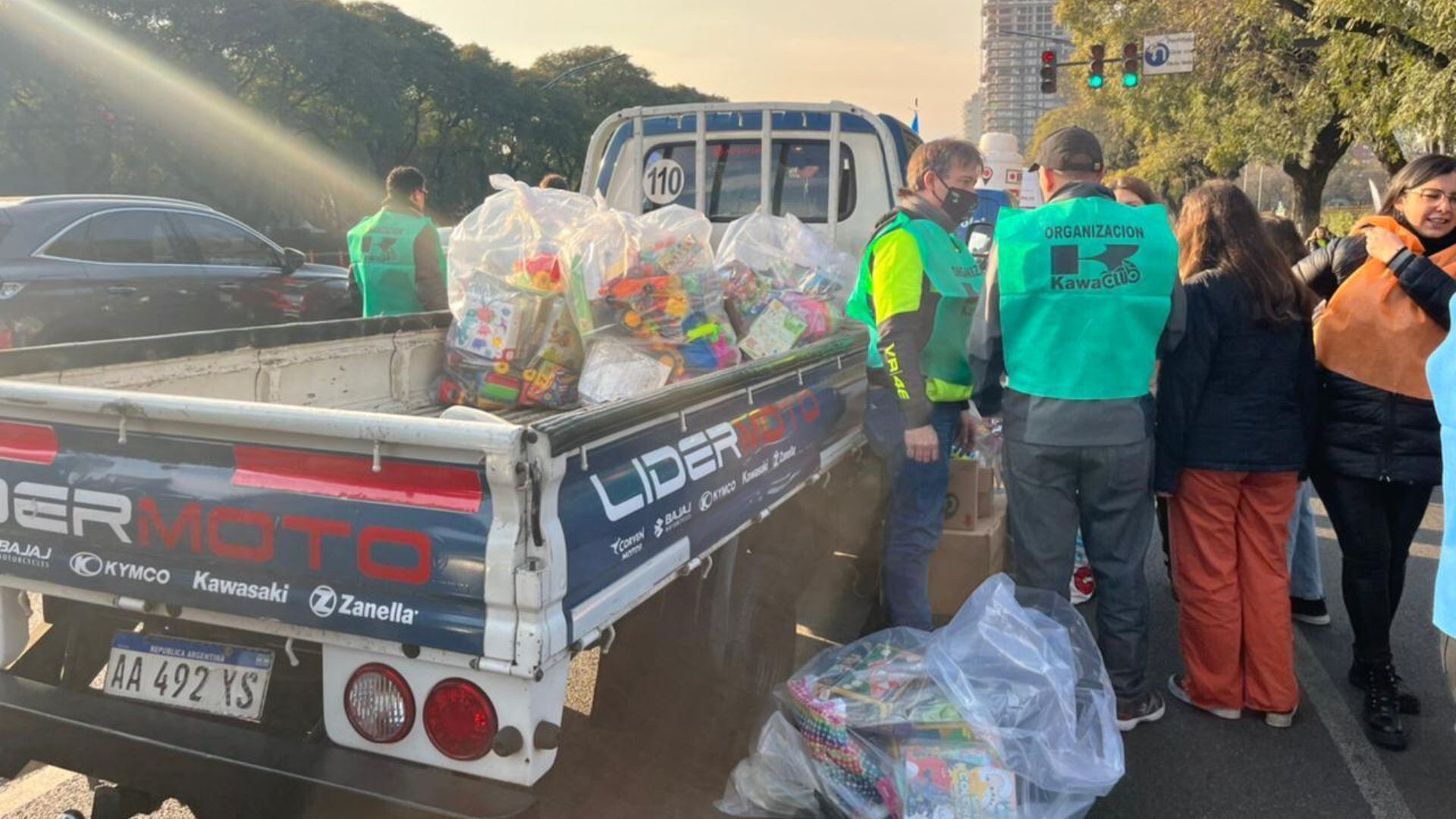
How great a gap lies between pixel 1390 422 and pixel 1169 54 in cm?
1802

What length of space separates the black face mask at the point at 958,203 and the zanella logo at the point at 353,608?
8.08 ft

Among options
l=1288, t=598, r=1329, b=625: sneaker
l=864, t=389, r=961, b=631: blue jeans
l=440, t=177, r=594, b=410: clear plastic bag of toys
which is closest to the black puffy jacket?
l=864, t=389, r=961, b=631: blue jeans

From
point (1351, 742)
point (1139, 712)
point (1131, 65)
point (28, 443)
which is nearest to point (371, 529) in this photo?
point (28, 443)

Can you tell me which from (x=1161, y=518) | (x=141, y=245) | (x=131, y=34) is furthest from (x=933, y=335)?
(x=131, y=34)

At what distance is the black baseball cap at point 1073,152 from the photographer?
346 cm

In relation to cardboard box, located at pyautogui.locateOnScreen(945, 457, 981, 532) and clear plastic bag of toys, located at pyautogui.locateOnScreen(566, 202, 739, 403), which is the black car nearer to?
clear plastic bag of toys, located at pyautogui.locateOnScreen(566, 202, 739, 403)

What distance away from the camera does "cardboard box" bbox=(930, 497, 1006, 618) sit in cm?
418

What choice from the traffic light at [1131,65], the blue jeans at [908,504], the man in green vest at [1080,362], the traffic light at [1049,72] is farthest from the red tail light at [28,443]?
the traffic light at [1049,72]

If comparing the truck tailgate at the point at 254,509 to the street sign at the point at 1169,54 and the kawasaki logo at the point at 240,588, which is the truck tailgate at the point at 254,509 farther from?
the street sign at the point at 1169,54

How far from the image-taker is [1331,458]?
12.0 ft

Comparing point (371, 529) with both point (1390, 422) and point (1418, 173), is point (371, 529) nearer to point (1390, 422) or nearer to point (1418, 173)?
point (1390, 422)

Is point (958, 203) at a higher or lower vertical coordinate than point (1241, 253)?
higher

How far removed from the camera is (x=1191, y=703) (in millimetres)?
3949

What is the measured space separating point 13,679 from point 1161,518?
434cm
